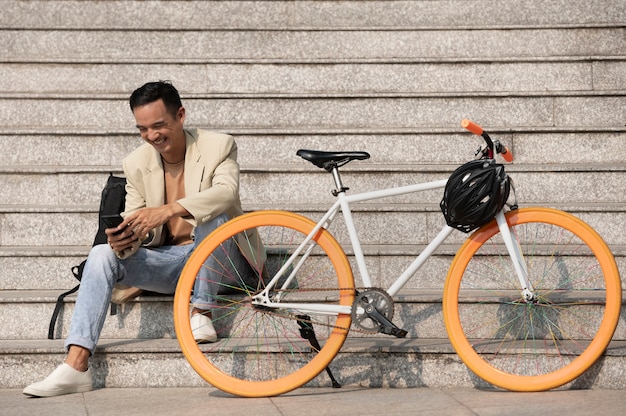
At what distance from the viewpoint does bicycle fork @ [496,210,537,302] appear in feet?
13.6

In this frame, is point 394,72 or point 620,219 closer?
point 620,219

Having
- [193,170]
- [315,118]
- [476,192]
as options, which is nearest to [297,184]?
[315,118]

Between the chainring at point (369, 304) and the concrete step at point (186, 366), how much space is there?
25 centimetres

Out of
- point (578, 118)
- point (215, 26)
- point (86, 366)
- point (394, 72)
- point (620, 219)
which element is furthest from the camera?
point (215, 26)

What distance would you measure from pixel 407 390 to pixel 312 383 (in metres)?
0.42

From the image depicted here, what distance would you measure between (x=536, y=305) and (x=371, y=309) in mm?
732

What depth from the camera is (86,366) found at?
14.0 ft

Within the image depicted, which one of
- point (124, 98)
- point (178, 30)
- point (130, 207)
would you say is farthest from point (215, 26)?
point (130, 207)

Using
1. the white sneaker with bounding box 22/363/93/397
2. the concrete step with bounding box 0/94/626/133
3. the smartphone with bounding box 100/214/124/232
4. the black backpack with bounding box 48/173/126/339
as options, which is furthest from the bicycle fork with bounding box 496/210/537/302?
the concrete step with bounding box 0/94/626/133

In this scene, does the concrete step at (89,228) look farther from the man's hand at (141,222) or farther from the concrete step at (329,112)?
the man's hand at (141,222)

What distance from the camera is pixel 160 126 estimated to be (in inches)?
175

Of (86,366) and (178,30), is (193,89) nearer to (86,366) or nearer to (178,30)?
(178,30)

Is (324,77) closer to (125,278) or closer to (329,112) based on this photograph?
(329,112)

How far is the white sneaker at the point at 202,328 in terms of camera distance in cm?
443
